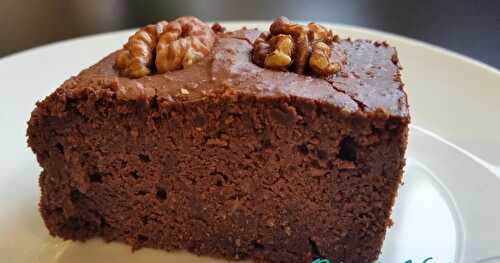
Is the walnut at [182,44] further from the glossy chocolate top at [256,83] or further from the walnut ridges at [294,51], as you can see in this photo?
the walnut ridges at [294,51]

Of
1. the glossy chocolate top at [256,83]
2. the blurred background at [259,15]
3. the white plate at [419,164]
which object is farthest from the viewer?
the blurred background at [259,15]

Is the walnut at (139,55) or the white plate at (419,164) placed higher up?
the walnut at (139,55)

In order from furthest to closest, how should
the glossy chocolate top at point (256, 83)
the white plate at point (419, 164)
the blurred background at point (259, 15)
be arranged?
the blurred background at point (259, 15) < the white plate at point (419, 164) < the glossy chocolate top at point (256, 83)

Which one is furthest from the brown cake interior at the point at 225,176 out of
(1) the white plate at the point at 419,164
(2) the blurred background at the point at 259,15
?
(2) the blurred background at the point at 259,15

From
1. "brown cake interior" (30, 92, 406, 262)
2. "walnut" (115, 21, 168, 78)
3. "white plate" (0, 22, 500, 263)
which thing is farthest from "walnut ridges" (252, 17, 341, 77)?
"white plate" (0, 22, 500, 263)

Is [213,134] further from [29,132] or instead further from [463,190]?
[463,190]

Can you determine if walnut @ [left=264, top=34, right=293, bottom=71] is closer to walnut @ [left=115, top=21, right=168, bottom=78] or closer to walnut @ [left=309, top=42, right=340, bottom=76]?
walnut @ [left=309, top=42, right=340, bottom=76]

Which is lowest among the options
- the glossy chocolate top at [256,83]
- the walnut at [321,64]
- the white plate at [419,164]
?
the white plate at [419,164]
